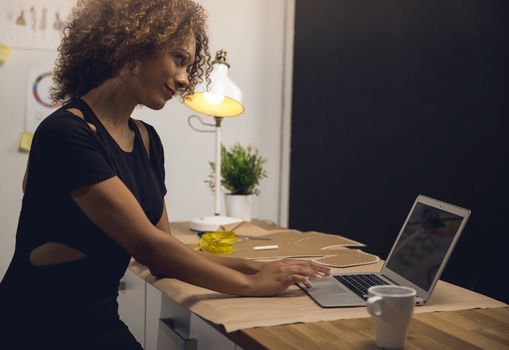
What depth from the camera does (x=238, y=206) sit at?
229cm

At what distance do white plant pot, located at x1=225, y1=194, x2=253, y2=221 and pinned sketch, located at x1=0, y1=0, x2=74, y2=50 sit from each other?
2.93ft

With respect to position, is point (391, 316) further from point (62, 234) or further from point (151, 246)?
point (62, 234)

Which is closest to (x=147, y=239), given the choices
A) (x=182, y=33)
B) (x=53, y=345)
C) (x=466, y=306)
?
(x=53, y=345)

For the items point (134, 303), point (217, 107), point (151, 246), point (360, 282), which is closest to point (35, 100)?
point (217, 107)

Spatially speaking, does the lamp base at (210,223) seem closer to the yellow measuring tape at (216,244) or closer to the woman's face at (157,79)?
the yellow measuring tape at (216,244)

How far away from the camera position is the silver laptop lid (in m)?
1.24

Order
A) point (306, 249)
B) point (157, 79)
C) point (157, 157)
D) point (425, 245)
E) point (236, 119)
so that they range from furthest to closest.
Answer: point (236, 119), point (306, 249), point (157, 157), point (157, 79), point (425, 245)

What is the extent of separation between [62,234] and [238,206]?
3.48 feet

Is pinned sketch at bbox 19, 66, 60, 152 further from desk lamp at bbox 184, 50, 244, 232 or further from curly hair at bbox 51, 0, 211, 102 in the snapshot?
curly hair at bbox 51, 0, 211, 102

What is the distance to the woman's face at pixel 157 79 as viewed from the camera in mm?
1437

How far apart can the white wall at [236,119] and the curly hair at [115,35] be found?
1083mm

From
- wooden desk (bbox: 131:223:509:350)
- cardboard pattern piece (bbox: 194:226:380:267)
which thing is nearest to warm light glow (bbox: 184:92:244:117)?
cardboard pattern piece (bbox: 194:226:380:267)

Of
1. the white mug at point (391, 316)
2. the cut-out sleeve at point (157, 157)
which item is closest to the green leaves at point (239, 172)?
the cut-out sleeve at point (157, 157)

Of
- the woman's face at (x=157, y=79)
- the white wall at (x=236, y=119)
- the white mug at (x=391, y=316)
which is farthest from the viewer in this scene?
the white wall at (x=236, y=119)
